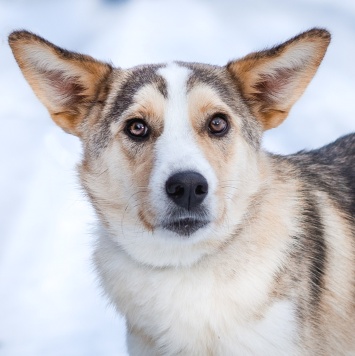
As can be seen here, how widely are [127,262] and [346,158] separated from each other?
102 inches

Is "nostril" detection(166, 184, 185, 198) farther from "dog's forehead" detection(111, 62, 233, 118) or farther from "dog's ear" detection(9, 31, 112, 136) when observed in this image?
"dog's ear" detection(9, 31, 112, 136)

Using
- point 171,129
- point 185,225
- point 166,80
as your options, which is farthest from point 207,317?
point 166,80

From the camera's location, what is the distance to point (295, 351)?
5.46 m

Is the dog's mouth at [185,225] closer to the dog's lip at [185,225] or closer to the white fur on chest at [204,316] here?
the dog's lip at [185,225]

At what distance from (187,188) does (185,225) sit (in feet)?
1.39

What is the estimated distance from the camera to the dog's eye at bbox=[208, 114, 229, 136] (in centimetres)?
550

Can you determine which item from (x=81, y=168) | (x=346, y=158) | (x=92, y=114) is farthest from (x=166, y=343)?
(x=346, y=158)

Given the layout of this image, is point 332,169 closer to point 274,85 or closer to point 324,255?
point 324,255

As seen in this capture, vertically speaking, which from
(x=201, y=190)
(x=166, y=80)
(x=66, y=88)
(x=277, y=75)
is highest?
(x=277, y=75)

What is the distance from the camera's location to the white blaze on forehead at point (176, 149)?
4.98 meters

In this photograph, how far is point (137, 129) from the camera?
5.55 meters

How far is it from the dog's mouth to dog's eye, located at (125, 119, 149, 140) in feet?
2.42

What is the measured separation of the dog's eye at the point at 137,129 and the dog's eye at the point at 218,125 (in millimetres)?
497

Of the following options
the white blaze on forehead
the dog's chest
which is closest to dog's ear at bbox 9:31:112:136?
the white blaze on forehead
